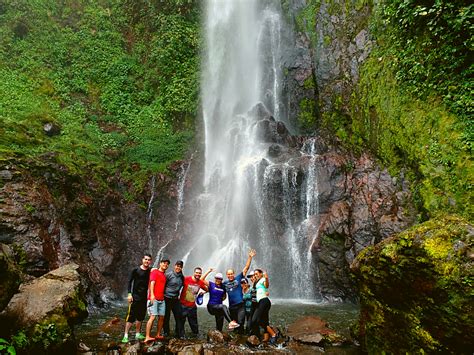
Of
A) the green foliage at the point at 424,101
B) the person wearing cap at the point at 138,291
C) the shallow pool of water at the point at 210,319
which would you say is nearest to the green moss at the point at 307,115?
the green foliage at the point at 424,101

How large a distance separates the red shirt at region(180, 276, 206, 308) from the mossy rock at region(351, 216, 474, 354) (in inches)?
148

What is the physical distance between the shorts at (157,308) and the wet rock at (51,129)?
13210mm

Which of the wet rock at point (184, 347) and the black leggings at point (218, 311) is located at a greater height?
the black leggings at point (218, 311)

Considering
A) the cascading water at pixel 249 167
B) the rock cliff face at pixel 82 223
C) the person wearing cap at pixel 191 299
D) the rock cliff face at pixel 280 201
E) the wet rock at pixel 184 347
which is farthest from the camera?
the cascading water at pixel 249 167

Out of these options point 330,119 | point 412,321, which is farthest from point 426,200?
point 330,119

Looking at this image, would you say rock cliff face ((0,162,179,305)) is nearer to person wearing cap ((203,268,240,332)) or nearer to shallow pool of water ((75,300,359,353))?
shallow pool of water ((75,300,359,353))

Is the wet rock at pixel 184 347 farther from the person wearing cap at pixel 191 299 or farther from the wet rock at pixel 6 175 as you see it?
the wet rock at pixel 6 175

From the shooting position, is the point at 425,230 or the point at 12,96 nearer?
the point at 425,230

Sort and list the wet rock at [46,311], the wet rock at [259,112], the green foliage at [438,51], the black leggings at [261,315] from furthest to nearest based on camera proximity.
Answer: the wet rock at [259,112], the green foliage at [438,51], the black leggings at [261,315], the wet rock at [46,311]

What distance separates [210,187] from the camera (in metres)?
20.7

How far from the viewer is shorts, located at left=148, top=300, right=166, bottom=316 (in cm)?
741

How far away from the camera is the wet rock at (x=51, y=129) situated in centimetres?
1724

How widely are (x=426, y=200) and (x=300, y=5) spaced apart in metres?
18.9

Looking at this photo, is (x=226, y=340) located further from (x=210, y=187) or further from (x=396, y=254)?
(x=210, y=187)
